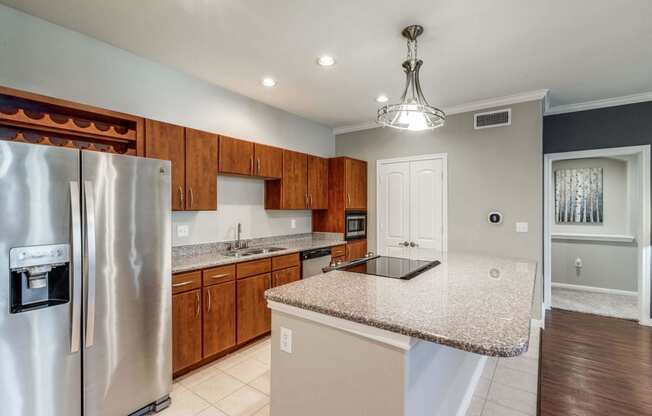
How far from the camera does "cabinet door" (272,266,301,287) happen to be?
321cm

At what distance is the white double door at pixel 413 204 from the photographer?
4145 millimetres

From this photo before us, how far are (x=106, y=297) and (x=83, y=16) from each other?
1945 mm

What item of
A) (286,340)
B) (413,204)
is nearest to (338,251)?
(413,204)

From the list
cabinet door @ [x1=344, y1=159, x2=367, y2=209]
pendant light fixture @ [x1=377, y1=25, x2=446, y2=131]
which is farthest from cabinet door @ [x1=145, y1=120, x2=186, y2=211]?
cabinet door @ [x1=344, y1=159, x2=367, y2=209]

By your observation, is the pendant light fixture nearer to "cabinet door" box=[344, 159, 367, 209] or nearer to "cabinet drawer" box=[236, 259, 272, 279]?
"cabinet drawer" box=[236, 259, 272, 279]

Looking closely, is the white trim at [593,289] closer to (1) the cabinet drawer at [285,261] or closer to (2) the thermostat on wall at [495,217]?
(2) the thermostat on wall at [495,217]

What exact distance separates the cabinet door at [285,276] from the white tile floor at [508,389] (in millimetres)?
1976

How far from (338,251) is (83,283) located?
9.51 ft

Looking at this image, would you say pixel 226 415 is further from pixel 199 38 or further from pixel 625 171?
pixel 625 171

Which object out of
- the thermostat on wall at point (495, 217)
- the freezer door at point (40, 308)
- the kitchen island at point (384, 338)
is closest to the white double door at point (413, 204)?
the thermostat on wall at point (495, 217)

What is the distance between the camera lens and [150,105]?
9.12ft

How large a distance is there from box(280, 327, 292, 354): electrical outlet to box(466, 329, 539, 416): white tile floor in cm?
145

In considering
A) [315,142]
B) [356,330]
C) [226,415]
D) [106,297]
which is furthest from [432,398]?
[315,142]

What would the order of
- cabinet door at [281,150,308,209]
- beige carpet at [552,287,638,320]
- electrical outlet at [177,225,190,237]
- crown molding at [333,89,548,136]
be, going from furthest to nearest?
beige carpet at [552,287,638,320]
cabinet door at [281,150,308,209]
crown molding at [333,89,548,136]
electrical outlet at [177,225,190,237]
